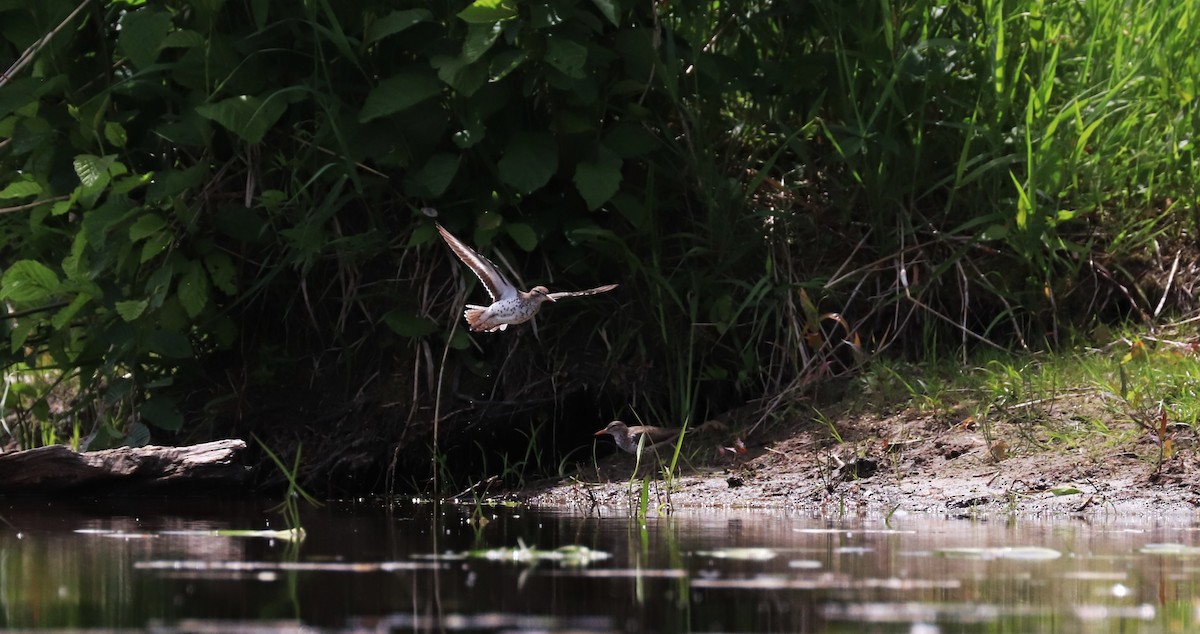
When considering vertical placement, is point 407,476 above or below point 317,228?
below

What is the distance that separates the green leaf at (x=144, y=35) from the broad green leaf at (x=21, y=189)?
648 millimetres

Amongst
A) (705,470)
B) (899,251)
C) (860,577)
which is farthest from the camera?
(899,251)

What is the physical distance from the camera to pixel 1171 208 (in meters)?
5.57

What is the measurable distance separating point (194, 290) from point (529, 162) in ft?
4.15

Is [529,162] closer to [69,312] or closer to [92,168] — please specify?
[92,168]

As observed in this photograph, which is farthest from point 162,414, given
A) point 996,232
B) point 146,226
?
point 996,232

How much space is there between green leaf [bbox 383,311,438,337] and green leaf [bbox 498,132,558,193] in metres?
0.60

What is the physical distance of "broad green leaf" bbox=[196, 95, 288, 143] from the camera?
486 cm

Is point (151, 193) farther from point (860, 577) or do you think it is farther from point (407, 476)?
point (860, 577)

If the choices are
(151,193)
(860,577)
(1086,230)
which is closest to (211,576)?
(860,577)

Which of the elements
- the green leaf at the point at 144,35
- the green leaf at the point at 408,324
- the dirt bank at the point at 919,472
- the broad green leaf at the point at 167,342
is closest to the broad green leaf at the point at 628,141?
the green leaf at the point at 408,324

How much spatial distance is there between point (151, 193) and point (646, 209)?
1710 millimetres

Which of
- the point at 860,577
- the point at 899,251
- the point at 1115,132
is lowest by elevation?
the point at 860,577

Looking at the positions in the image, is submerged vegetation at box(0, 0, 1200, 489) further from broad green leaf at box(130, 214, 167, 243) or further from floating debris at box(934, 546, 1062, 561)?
floating debris at box(934, 546, 1062, 561)
